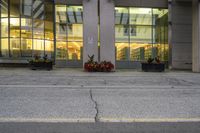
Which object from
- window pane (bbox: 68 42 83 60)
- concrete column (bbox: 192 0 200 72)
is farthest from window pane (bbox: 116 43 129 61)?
concrete column (bbox: 192 0 200 72)

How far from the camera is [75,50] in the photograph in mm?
36312

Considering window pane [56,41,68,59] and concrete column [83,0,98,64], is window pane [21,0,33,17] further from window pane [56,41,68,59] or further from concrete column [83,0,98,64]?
concrete column [83,0,98,64]

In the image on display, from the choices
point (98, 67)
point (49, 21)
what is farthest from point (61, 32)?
point (98, 67)

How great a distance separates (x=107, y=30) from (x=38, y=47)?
7.23 meters

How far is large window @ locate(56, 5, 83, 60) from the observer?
35812 mm

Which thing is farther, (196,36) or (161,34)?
(161,34)

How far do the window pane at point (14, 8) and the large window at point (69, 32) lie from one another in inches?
153

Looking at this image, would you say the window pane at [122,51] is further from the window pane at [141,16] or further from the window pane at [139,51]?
the window pane at [141,16]

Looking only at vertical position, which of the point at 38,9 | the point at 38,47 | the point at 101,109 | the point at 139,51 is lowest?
the point at 101,109

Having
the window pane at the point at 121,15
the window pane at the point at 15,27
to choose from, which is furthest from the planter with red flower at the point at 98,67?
the window pane at the point at 15,27

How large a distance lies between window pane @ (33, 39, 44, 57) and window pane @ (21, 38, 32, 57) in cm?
44

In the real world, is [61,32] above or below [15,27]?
below

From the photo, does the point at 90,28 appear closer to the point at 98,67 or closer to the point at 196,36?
the point at 98,67

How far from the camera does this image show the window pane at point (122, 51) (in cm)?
3644
